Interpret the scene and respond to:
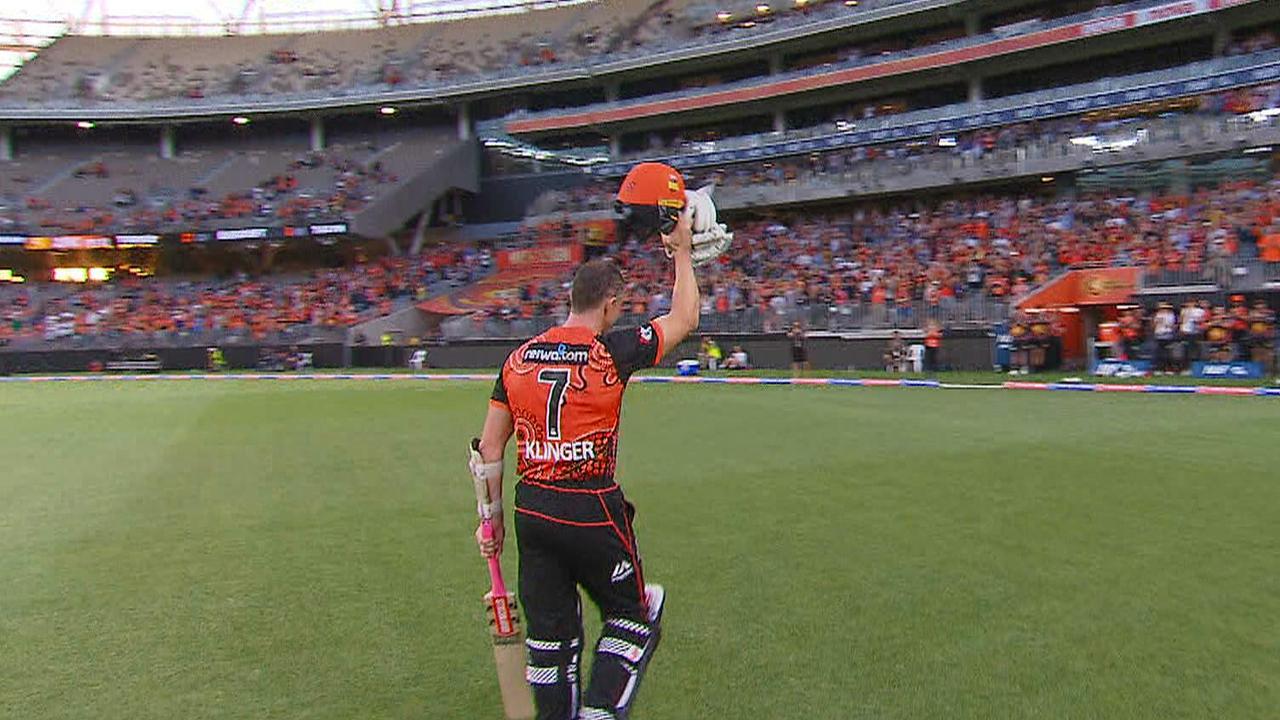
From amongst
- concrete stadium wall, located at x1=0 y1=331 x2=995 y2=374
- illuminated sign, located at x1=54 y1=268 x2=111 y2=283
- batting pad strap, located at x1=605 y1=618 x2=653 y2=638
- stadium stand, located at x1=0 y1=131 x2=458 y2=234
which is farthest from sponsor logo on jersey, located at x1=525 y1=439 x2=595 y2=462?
illuminated sign, located at x1=54 y1=268 x2=111 y2=283

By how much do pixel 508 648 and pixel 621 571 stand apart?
704 millimetres

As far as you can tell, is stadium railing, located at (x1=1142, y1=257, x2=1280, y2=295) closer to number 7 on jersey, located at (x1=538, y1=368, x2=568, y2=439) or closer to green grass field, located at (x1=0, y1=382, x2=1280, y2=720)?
green grass field, located at (x1=0, y1=382, x2=1280, y2=720)

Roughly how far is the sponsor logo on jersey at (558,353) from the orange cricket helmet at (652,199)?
1.62 feet

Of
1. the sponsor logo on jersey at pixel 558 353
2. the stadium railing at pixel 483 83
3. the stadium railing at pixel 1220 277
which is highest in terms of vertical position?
the stadium railing at pixel 483 83

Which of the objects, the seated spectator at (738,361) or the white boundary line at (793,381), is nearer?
the white boundary line at (793,381)

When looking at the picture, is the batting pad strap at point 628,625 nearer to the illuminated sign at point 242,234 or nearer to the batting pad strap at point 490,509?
the batting pad strap at point 490,509

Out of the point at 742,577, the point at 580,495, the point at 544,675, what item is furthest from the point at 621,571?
the point at 742,577

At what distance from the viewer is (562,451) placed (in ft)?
12.3

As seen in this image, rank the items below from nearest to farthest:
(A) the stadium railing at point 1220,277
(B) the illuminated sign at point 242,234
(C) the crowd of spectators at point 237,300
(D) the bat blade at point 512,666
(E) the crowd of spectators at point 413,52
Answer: (D) the bat blade at point 512,666
(A) the stadium railing at point 1220,277
(C) the crowd of spectators at point 237,300
(B) the illuminated sign at point 242,234
(E) the crowd of spectators at point 413,52

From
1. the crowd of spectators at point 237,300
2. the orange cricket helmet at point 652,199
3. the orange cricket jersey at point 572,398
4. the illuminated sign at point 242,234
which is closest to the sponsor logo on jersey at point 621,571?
the orange cricket jersey at point 572,398

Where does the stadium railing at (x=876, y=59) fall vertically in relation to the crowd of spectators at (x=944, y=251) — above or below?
above

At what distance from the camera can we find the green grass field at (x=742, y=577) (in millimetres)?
4789

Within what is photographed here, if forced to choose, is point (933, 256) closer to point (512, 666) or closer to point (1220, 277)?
point (1220, 277)

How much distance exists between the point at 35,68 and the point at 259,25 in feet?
43.9
